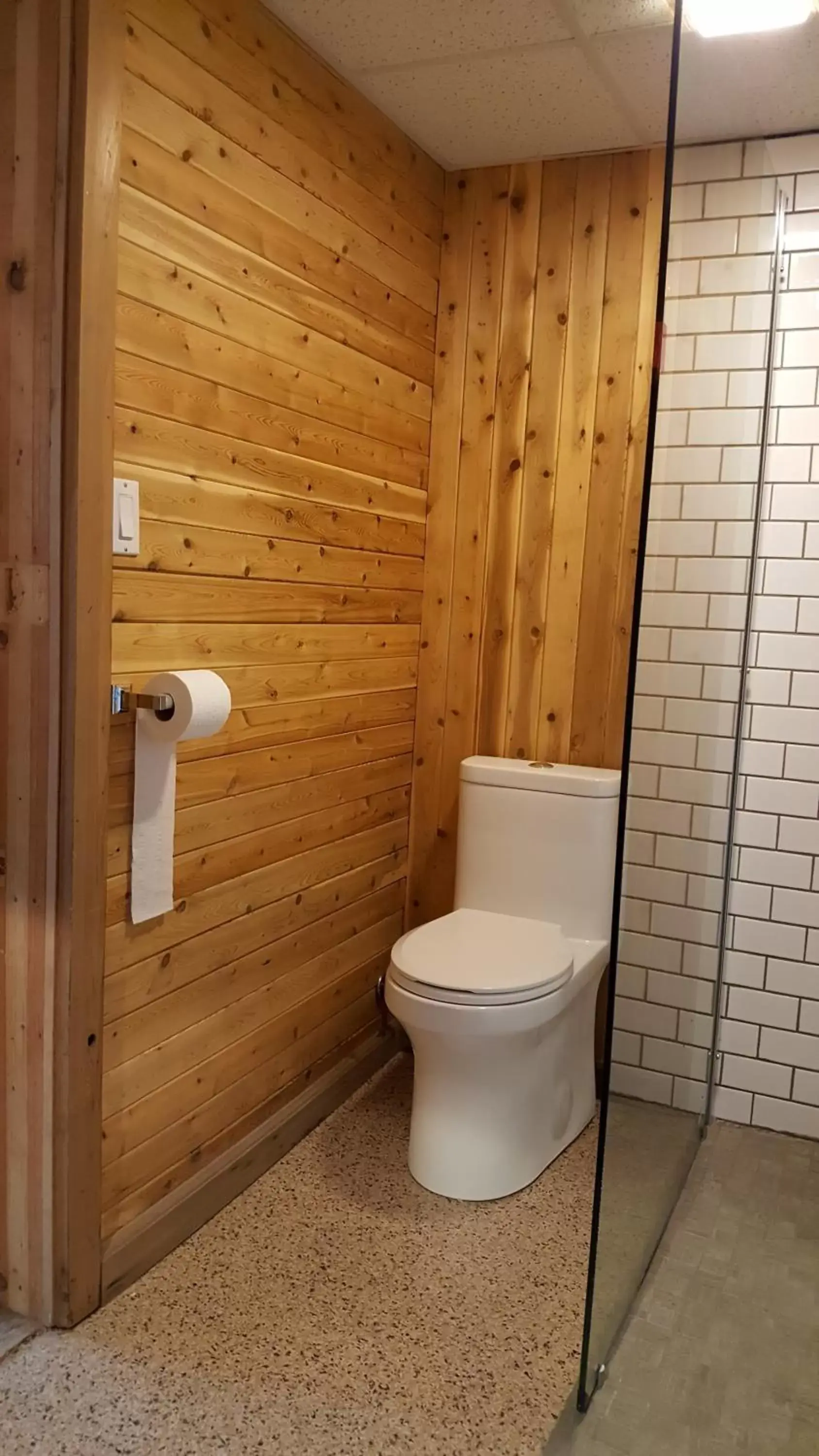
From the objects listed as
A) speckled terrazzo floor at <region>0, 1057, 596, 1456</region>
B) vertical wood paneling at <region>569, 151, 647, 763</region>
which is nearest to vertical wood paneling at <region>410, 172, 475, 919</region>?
vertical wood paneling at <region>569, 151, 647, 763</region>

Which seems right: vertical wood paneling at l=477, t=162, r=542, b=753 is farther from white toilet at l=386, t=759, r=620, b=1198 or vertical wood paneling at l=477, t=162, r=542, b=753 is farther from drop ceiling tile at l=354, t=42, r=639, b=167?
white toilet at l=386, t=759, r=620, b=1198

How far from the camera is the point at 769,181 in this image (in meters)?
2.17

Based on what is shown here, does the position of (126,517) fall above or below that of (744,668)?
above

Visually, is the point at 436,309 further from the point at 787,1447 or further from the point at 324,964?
the point at 787,1447

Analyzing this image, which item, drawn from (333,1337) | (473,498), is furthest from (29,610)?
(473,498)

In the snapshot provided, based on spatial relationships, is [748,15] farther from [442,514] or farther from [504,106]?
[442,514]

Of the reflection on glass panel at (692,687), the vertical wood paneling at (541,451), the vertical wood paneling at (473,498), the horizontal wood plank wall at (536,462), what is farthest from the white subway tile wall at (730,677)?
the vertical wood paneling at (473,498)

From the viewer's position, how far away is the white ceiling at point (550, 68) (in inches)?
75.1

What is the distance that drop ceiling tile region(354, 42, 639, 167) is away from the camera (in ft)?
7.03

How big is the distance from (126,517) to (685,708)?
102 cm

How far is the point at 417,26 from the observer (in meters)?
2.00

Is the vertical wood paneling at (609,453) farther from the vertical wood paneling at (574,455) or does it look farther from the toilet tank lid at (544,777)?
the toilet tank lid at (544,777)

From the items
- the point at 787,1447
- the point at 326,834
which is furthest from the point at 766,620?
the point at 787,1447

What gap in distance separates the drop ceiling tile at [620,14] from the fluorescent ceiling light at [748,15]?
0.12 metres
